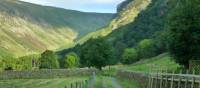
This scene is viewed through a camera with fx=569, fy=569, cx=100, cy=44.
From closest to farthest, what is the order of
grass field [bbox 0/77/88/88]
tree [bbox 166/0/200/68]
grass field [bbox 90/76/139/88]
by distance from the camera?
tree [bbox 166/0/200/68] → grass field [bbox 90/76/139/88] → grass field [bbox 0/77/88/88]

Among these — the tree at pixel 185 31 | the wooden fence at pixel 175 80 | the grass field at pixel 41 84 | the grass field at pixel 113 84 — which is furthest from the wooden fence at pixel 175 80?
the grass field at pixel 41 84

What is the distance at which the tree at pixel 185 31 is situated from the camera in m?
84.7

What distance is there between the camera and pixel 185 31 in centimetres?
8481

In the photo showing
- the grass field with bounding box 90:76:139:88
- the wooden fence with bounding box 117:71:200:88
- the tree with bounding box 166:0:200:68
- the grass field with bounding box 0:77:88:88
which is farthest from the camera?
the grass field with bounding box 0:77:88:88

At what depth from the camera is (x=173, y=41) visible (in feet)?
282

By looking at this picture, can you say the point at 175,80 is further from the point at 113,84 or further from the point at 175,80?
the point at 113,84

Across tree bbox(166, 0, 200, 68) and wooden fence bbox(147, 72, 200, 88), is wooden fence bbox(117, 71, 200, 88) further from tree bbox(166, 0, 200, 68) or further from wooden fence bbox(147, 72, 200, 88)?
tree bbox(166, 0, 200, 68)

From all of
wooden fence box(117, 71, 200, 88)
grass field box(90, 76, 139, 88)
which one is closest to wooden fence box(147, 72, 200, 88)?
wooden fence box(117, 71, 200, 88)

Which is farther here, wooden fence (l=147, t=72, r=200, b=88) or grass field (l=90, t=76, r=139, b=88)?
grass field (l=90, t=76, r=139, b=88)

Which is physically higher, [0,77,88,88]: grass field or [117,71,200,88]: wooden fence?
[117,71,200,88]: wooden fence

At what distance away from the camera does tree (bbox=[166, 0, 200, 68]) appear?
84688mm

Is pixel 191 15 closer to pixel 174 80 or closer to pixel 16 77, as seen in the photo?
pixel 174 80

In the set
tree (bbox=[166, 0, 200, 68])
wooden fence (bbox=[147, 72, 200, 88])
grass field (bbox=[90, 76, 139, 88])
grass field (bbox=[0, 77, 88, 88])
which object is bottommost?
grass field (bbox=[0, 77, 88, 88])

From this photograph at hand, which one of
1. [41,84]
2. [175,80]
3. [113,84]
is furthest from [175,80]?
[41,84]
